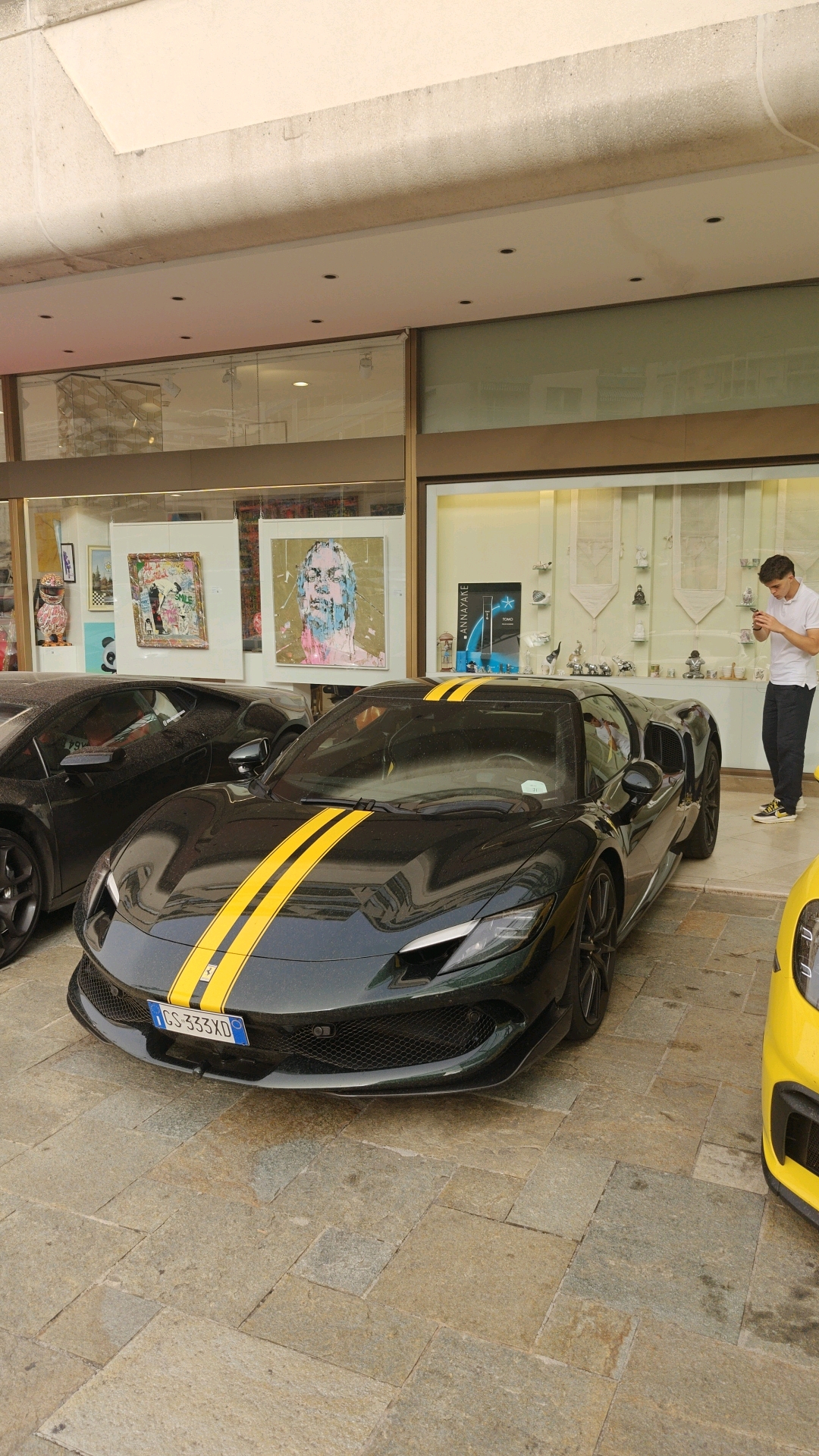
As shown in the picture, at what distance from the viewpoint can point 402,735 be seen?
4227 mm

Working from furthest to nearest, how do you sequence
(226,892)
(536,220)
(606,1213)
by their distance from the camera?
(536,220) → (226,892) → (606,1213)

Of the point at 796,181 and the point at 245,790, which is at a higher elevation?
the point at 796,181

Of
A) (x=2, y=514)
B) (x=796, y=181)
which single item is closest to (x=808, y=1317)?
(x=796, y=181)

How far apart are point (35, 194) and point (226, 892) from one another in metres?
5.51

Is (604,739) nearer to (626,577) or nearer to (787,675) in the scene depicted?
(787,675)

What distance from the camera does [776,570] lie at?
6664 millimetres

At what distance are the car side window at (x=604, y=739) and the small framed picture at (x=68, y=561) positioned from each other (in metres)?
8.11

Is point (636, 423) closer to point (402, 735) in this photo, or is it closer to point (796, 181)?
point (796, 181)

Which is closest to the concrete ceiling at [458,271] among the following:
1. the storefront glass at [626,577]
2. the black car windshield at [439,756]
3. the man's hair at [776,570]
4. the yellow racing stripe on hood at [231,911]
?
the storefront glass at [626,577]

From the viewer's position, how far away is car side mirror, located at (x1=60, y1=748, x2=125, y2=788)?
482 cm

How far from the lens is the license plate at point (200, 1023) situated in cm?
290

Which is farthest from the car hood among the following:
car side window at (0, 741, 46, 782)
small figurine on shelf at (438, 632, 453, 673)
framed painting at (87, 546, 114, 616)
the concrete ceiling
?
framed painting at (87, 546, 114, 616)

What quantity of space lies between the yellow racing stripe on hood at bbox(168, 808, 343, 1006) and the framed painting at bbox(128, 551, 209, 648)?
23.3 feet

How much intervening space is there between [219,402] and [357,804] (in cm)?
722
